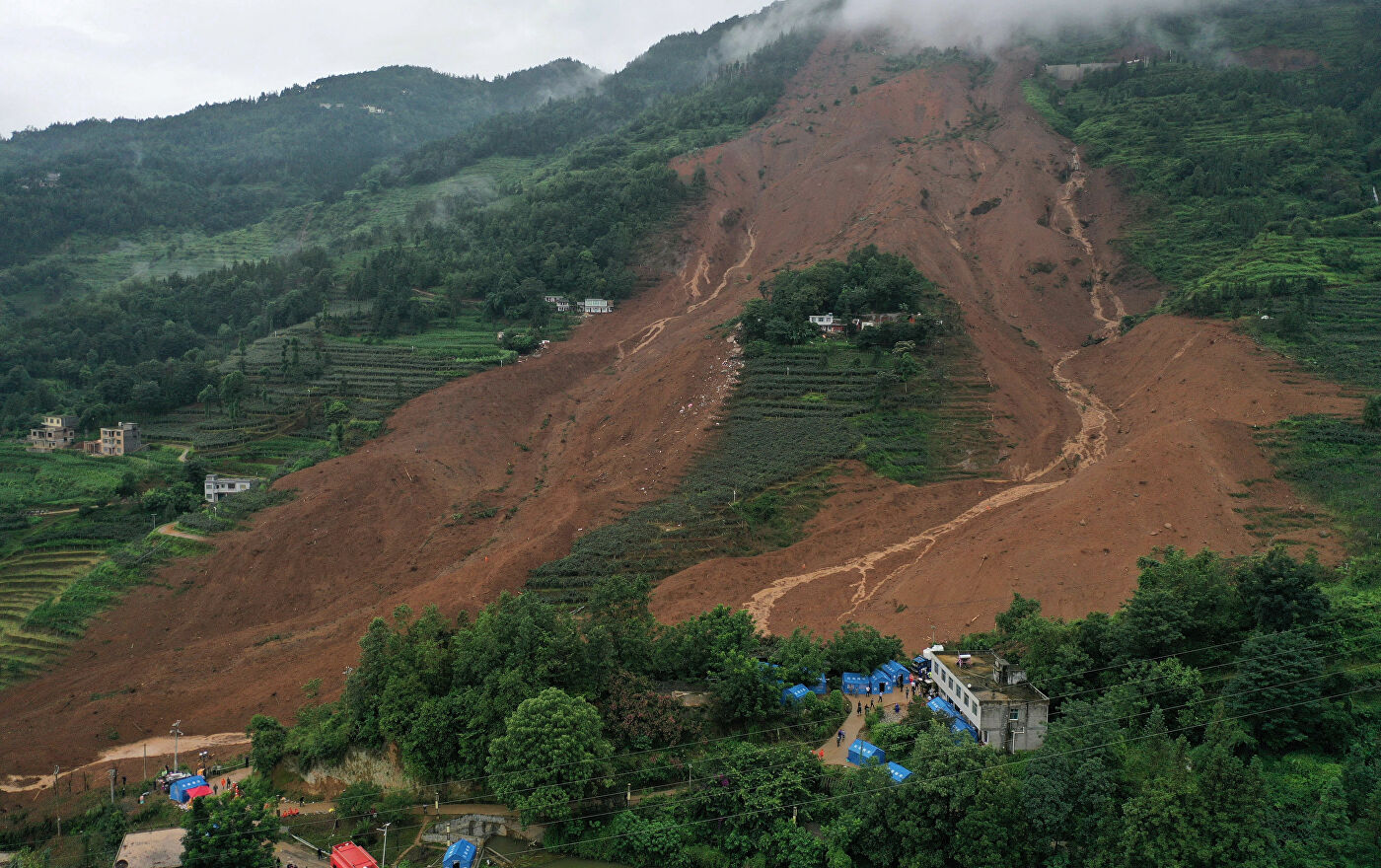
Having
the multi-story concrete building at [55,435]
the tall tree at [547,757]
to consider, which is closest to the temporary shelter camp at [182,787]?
the tall tree at [547,757]

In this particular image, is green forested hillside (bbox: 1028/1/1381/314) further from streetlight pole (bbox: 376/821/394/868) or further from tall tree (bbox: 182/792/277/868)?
tall tree (bbox: 182/792/277/868)

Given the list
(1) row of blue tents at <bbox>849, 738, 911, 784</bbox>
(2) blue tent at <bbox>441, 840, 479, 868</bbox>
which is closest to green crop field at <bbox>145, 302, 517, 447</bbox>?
(2) blue tent at <bbox>441, 840, 479, 868</bbox>

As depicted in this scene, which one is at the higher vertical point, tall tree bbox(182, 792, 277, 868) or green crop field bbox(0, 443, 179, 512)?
green crop field bbox(0, 443, 179, 512)

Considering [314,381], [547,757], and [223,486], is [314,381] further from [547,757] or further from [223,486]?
[547,757]

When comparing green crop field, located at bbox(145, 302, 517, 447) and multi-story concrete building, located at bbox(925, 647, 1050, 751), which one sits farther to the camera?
green crop field, located at bbox(145, 302, 517, 447)

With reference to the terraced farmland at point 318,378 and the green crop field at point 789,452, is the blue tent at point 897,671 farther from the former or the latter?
the terraced farmland at point 318,378

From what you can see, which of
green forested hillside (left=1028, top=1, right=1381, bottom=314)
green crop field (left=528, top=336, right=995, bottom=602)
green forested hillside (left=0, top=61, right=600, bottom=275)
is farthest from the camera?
green forested hillside (left=0, top=61, right=600, bottom=275)

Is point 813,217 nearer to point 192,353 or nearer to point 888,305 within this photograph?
point 888,305

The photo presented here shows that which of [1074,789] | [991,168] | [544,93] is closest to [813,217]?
[991,168]
